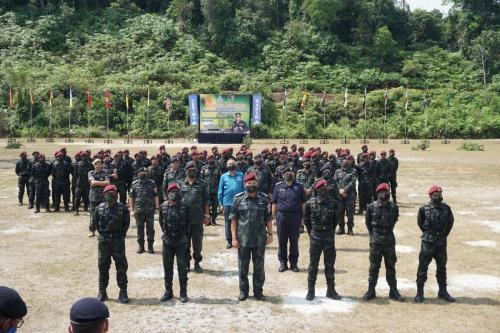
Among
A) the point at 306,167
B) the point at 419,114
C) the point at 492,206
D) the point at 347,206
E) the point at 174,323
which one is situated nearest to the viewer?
the point at 174,323

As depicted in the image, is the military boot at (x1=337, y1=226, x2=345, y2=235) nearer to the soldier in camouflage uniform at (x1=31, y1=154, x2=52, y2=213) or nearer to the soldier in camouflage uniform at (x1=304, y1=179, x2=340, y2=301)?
the soldier in camouflage uniform at (x1=304, y1=179, x2=340, y2=301)

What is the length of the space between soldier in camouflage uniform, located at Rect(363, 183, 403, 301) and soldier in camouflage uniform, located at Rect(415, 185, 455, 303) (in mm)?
430

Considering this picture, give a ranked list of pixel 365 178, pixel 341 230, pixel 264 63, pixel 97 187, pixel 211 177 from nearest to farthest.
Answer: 1. pixel 97 187
2. pixel 341 230
3. pixel 211 177
4. pixel 365 178
5. pixel 264 63

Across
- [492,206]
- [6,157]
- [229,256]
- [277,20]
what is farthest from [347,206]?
[277,20]

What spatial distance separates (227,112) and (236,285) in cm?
3428

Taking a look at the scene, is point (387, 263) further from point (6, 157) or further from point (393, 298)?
point (6, 157)

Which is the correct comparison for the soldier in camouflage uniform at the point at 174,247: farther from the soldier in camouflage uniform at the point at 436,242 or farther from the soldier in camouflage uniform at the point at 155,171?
the soldier in camouflage uniform at the point at 155,171

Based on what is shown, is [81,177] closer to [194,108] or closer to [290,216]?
[290,216]

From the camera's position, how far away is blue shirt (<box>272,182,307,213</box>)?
31.3 feet

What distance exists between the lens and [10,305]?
3.00 metres

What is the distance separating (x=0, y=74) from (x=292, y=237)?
2288 inches

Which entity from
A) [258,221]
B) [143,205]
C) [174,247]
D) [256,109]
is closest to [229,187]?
[143,205]

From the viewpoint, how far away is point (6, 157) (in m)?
31.9

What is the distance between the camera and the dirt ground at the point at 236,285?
285 inches
